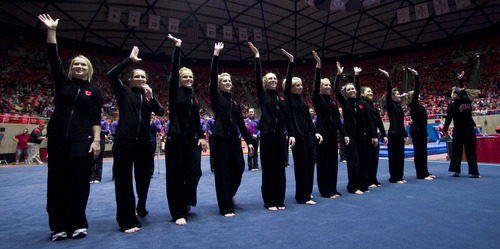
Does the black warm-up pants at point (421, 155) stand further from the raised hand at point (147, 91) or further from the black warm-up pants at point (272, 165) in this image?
the raised hand at point (147, 91)

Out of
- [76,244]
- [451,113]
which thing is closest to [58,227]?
[76,244]

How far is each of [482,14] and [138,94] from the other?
26.4 m


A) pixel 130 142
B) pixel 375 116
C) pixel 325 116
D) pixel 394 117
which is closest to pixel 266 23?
pixel 394 117

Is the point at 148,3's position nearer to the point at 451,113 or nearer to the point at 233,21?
the point at 233,21

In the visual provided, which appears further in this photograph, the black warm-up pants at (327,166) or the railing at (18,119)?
the railing at (18,119)

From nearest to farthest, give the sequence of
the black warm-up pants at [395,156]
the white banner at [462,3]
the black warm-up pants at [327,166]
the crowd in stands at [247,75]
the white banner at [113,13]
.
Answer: the black warm-up pants at [327,166]
the black warm-up pants at [395,156]
the white banner at [462,3]
the white banner at [113,13]
the crowd in stands at [247,75]

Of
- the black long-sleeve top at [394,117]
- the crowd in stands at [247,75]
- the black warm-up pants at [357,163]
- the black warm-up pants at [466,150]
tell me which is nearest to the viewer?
the black warm-up pants at [357,163]

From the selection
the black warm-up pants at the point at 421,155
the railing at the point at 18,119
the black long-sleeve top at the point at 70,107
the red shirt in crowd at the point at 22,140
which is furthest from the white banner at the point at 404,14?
the red shirt in crowd at the point at 22,140

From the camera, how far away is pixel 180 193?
3025 mm

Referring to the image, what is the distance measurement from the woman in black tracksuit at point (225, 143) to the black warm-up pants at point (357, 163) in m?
1.90

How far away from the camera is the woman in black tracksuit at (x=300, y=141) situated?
3682mm

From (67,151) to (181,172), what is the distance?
1.12m

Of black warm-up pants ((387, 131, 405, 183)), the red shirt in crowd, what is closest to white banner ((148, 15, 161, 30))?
the red shirt in crowd

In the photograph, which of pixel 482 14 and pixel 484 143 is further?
pixel 482 14
